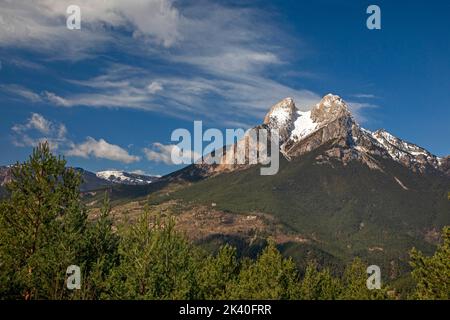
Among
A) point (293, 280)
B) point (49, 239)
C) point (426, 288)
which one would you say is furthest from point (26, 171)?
point (426, 288)

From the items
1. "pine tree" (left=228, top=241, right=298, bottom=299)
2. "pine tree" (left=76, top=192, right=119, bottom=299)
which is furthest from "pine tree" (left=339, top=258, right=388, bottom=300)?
"pine tree" (left=76, top=192, right=119, bottom=299)

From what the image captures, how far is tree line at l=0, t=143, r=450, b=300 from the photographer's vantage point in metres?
41.6

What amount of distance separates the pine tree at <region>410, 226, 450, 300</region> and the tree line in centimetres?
9

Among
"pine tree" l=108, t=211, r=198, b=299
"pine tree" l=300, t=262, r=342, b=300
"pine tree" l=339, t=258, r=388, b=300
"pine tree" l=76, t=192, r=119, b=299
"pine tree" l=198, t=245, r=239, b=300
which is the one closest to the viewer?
"pine tree" l=108, t=211, r=198, b=299

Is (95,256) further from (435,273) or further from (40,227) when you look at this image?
(435,273)

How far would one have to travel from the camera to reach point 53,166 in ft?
179

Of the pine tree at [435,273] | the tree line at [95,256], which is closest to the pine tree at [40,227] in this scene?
the tree line at [95,256]

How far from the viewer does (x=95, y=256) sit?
51.0 metres

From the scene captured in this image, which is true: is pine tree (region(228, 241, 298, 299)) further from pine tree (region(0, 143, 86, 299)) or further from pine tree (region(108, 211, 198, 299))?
pine tree (region(0, 143, 86, 299))

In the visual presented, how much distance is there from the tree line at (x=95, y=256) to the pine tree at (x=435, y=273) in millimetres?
95

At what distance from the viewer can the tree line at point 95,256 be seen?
41.6m

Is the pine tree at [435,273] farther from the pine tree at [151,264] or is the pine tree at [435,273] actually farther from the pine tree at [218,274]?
the pine tree at [151,264]
